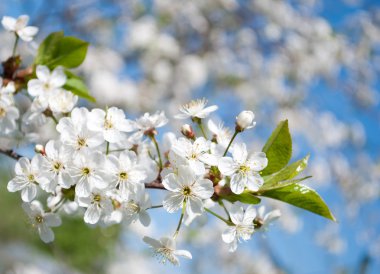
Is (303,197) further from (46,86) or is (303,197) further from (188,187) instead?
(46,86)

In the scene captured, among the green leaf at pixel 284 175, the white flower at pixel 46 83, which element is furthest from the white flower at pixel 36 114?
the green leaf at pixel 284 175

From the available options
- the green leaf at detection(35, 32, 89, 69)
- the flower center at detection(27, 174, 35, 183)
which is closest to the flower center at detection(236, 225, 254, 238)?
the flower center at detection(27, 174, 35, 183)

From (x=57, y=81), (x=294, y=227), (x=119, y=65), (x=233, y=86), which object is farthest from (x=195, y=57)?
(x=57, y=81)

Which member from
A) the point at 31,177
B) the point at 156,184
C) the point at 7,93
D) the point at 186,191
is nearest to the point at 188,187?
the point at 186,191

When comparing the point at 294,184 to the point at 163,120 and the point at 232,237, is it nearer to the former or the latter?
the point at 232,237

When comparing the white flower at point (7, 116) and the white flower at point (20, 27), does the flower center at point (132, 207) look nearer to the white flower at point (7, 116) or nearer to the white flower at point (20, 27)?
the white flower at point (7, 116)

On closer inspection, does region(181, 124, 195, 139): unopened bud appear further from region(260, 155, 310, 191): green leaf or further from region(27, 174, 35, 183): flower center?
region(27, 174, 35, 183): flower center

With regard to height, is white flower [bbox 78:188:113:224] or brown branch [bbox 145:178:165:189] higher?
brown branch [bbox 145:178:165:189]
